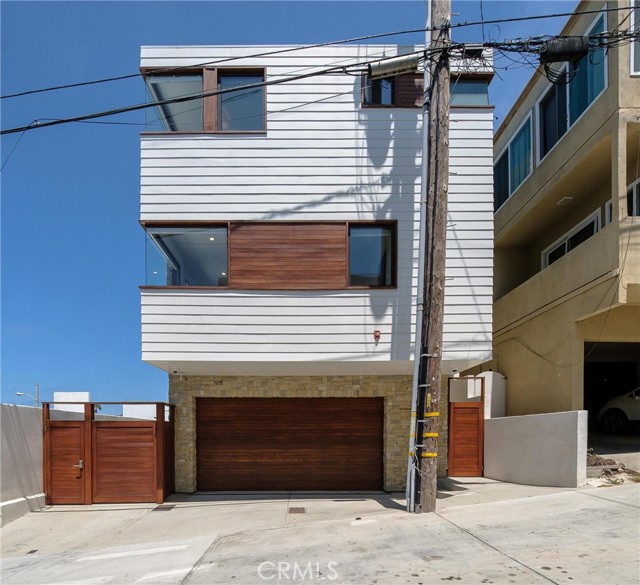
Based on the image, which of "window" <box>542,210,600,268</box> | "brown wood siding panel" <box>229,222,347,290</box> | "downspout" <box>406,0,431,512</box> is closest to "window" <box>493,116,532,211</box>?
"window" <box>542,210,600,268</box>

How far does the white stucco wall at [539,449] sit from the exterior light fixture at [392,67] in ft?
20.5

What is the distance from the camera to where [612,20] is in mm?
8664

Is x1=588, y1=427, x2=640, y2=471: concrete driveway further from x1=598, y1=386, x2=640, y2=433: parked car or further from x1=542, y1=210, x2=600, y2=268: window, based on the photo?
x1=542, y1=210, x2=600, y2=268: window

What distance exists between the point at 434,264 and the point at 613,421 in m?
8.56

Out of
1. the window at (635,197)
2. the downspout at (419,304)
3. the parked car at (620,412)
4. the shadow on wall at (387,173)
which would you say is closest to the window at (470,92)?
the shadow on wall at (387,173)

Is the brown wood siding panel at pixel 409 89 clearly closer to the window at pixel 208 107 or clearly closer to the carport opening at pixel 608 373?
the window at pixel 208 107

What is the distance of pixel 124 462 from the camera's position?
8664 mm

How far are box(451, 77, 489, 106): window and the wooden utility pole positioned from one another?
129 centimetres

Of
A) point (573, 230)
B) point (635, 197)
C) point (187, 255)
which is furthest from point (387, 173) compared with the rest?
point (573, 230)

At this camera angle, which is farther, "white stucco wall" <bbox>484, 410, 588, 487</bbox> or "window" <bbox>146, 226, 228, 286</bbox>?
"window" <bbox>146, 226, 228, 286</bbox>

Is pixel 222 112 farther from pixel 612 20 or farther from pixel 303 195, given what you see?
pixel 612 20

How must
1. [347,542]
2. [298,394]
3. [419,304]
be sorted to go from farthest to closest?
[298,394], [419,304], [347,542]

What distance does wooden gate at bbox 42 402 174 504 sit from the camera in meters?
8.60
